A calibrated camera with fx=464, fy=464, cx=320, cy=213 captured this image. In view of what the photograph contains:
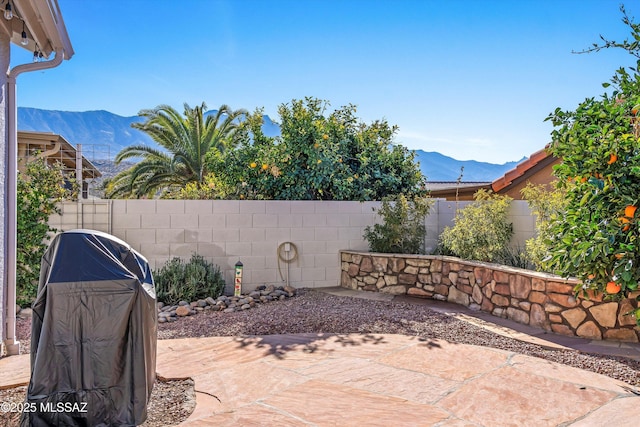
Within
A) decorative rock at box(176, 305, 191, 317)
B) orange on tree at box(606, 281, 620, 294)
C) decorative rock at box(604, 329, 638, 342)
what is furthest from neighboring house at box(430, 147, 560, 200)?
decorative rock at box(176, 305, 191, 317)

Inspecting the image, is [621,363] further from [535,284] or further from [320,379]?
[320,379]

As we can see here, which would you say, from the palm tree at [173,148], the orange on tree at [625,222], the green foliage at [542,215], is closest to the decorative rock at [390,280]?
the green foliage at [542,215]

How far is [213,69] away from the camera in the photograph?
49.8 ft

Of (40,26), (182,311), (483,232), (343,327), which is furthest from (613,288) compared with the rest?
(40,26)

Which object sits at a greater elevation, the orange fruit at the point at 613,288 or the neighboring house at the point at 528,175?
the neighboring house at the point at 528,175

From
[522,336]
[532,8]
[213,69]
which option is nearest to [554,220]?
[522,336]

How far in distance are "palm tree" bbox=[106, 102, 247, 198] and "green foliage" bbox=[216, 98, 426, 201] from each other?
6.23m

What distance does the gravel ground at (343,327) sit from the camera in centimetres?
374

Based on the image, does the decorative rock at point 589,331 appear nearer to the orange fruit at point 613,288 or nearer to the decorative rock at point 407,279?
the orange fruit at point 613,288

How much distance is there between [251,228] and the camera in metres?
7.80

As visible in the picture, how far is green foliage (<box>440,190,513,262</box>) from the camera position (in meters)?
6.66

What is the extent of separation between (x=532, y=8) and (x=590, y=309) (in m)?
5.72

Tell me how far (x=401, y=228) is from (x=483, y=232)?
1.45m

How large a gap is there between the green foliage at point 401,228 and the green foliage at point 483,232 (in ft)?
2.20
